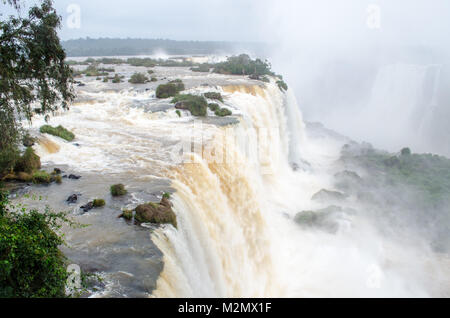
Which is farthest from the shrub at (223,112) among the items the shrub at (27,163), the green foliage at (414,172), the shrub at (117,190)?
the green foliage at (414,172)

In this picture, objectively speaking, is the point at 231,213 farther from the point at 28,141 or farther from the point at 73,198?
the point at 28,141

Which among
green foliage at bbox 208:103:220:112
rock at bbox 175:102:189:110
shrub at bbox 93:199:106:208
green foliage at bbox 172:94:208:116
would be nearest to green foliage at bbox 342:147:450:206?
green foliage at bbox 208:103:220:112

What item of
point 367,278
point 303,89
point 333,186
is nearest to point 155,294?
point 367,278

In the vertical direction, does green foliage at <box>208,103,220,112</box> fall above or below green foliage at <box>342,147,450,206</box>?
above

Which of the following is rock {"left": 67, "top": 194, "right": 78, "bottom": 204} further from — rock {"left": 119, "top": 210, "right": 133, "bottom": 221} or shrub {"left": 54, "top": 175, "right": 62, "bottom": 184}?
rock {"left": 119, "top": 210, "right": 133, "bottom": 221}

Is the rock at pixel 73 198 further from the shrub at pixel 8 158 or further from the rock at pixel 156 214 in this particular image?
the rock at pixel 156 214

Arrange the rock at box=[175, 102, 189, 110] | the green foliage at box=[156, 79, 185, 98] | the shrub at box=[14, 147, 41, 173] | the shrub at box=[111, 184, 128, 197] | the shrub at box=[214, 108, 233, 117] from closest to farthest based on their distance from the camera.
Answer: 1. the shrub at box=[111, 184, 128, 197]
2. the shrub at box=[14, 147, 41, 173]
3. the shrub at box=[214, 108, 233, 117]
4. the rock at box=[175, 102, 189, 110]
5. the green foliage at box=[156, 79, 185, 98]

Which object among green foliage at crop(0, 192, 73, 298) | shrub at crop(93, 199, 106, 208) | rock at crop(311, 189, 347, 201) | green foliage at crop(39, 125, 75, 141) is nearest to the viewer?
green foliage at crop(0, 192, 73, 298)

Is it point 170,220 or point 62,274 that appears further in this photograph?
point 170,220
